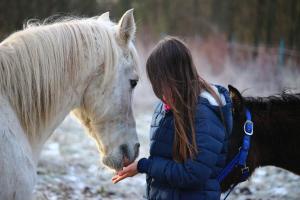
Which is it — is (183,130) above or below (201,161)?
above

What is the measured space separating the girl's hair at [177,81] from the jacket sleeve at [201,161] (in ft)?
0.18

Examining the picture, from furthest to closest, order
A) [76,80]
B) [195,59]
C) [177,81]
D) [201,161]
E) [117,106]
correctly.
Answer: [195,59], [117,106], [76,80], [177,81], [201,161]

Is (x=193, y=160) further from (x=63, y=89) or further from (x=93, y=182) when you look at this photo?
(x=93, y=182)

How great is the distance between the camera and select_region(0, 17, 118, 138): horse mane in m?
2.37

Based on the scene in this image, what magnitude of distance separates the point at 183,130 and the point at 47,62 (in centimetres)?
85

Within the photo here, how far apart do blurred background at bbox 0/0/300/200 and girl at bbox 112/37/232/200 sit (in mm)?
631

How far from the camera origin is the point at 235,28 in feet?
66.9

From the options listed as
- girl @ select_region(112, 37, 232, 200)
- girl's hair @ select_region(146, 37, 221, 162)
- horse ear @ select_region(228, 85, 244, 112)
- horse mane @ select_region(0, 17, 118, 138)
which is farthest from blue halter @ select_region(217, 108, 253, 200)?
horse mane @ select_region(0, 17, 118, 138)

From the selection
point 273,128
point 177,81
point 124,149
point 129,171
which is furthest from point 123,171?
point 273,128

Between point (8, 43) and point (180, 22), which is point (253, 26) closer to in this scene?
point (180, 22)

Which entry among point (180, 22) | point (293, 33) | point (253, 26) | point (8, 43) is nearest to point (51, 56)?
point (8, 43)

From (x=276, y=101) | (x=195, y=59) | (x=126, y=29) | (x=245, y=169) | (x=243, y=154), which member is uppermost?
(x=126, y=29)

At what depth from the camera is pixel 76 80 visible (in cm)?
256

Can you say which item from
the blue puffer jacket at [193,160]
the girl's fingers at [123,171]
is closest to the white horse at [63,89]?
the girl's fingers at [123,171]
